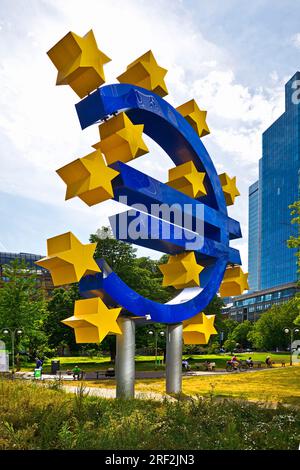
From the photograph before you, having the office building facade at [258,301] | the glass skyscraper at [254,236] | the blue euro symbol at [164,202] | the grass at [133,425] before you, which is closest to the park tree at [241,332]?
the office building facade at [258,301]

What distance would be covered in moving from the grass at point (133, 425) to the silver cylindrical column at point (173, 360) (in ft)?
13.8

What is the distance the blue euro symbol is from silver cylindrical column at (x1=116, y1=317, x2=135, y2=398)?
57 cm

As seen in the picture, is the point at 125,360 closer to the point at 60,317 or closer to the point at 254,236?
the point at 60,317

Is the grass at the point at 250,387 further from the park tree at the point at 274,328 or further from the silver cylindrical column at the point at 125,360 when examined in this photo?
the park tree at the point at 274,328

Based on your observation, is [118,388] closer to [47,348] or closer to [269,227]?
[47,348]

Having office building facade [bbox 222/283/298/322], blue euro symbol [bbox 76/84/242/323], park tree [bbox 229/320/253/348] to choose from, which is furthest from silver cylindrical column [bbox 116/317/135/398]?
office building facade [bbox 222/283/298/322]

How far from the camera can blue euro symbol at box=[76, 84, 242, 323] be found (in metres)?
11.7

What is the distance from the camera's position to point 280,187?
401 ft

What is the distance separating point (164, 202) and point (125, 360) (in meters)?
4.53

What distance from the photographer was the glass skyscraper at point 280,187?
369 feet

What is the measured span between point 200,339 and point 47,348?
22726 mm

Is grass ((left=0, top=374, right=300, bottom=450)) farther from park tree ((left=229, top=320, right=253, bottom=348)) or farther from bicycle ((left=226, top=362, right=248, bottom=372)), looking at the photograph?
park tree ((left=229, top=320, right=253, bottom=348))

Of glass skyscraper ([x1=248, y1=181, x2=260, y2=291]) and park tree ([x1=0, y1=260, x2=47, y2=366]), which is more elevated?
glass skyscraper ([x1=248, y1=181, x2=260, y2=291])

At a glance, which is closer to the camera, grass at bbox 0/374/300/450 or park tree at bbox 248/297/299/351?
grass at bbox 0/374/300/450
